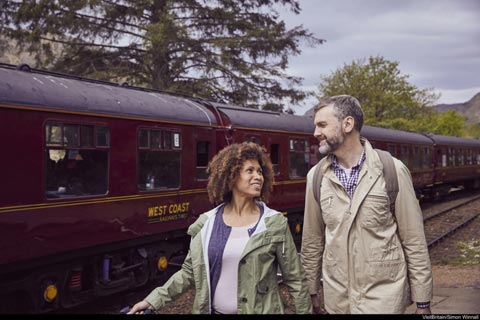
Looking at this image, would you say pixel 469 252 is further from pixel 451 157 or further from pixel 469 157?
pixel 469 157

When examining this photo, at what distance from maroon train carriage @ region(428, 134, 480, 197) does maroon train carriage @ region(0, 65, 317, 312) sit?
17832 millimetres

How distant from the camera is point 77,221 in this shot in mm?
7039

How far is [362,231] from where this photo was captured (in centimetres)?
327

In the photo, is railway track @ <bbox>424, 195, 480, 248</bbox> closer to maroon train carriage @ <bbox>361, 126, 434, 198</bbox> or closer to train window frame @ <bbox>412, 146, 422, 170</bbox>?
maroon train carriage @ <bbox>361, 126, 434, 198</bbox>

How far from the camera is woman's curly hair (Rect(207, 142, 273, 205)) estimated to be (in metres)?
3.49

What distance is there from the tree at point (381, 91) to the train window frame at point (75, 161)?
39295 millimetres

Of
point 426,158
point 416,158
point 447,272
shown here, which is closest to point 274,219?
point 447,272

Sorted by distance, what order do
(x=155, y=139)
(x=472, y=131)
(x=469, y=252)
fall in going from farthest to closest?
(x=472, y=131) → (x=469, y=252) → (x=155, y=139)

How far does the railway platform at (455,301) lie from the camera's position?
23.8 feet

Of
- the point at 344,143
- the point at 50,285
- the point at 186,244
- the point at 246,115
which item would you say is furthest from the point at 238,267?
the point at 246,115

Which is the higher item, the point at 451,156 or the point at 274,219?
the point at 274,219

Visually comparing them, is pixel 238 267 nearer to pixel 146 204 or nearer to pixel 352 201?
pixel 352 201

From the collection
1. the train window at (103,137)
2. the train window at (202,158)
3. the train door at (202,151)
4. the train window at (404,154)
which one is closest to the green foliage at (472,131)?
the train window at (404,154)

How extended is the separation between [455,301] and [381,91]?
40.1m
